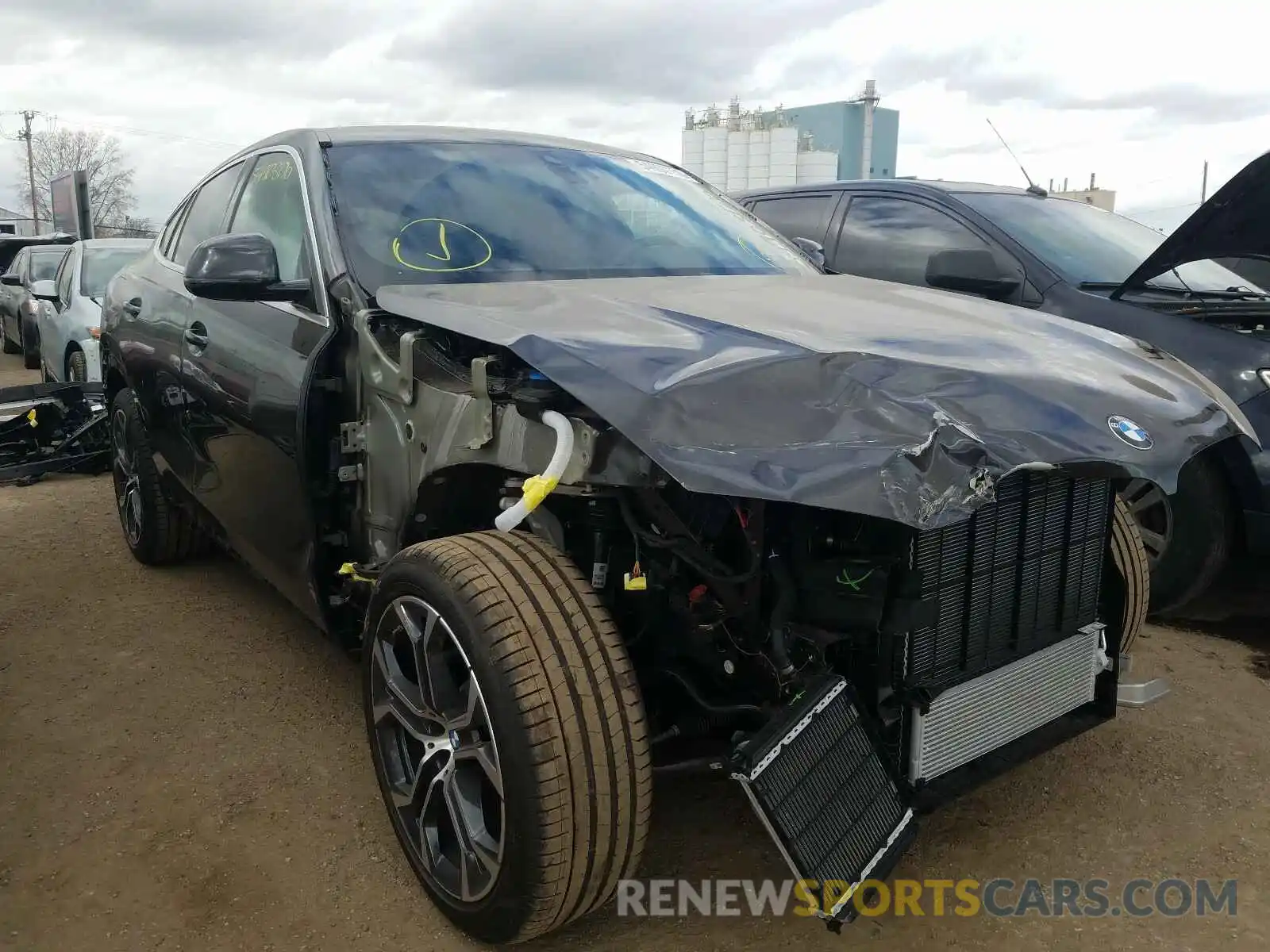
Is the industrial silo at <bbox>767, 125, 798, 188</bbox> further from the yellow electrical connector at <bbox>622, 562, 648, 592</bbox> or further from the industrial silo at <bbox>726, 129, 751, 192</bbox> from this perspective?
the yellow electrical connector at <bbox>622, 562, 648, 592</bbox>

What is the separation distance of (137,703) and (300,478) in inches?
48.8

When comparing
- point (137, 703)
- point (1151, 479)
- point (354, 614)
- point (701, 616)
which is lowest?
point (137, 703)

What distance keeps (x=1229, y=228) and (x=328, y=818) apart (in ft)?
11.7

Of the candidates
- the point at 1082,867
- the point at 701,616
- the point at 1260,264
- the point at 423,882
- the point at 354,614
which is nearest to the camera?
the point at 701,616

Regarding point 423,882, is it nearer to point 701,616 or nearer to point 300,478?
point 701,616

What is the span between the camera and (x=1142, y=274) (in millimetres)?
4098

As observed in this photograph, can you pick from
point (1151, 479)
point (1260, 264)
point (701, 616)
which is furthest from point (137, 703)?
point (1260, 264)

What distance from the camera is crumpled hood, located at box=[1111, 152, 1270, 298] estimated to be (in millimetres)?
3562

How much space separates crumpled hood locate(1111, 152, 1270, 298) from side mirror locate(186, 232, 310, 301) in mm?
3025

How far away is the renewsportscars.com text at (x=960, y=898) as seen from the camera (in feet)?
7.84

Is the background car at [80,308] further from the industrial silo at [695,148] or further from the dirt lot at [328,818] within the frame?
the industrial silo at [695,148]

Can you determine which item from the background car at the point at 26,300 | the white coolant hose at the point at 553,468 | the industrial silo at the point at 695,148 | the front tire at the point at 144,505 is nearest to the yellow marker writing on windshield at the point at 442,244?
the white coolant hose at the point at 553,468

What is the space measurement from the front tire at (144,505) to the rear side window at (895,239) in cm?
341

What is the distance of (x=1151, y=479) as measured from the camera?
1.97 m
